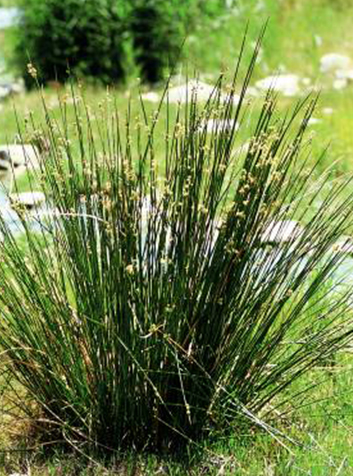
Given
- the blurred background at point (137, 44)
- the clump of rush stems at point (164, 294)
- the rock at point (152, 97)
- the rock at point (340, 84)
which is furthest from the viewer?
the blurred background at point (137, 44)

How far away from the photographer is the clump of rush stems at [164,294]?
3.28 meters

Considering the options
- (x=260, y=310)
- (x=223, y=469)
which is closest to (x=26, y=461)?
(x=223, y=469)

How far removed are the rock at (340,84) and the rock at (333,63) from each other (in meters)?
0.62

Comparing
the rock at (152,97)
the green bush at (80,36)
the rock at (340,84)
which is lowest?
the rock at (340,84)

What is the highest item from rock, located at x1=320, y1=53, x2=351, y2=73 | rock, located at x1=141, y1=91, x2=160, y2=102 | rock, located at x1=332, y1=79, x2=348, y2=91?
rock, located at x1=141, y1=91, x2=160, y2=102

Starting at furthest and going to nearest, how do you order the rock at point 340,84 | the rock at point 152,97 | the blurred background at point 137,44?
the blurred background at point 137,44 → the rock at point 340,84 → the rock at point 152,97

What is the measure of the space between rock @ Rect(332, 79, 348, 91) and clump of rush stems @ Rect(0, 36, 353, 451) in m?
6.58

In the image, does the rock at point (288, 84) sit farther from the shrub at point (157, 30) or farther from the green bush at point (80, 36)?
the green bush at point (80, 36)

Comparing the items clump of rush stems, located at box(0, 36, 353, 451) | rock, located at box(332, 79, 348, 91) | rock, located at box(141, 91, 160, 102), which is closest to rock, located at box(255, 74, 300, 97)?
rock, located at box(332, 79, 348, 91)

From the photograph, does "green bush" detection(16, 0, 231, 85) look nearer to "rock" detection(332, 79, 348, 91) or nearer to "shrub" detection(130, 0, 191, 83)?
"shrub" detection(130, 0, 191, 83)

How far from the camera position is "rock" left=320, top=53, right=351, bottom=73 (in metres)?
11.0

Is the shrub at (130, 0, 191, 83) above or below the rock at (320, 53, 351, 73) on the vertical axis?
above

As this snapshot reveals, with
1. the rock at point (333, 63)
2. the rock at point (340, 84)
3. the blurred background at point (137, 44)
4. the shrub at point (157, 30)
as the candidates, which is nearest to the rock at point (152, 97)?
the blurred background at point (137, 44)

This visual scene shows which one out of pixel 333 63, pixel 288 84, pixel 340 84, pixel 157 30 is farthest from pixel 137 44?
pixel 340 84
